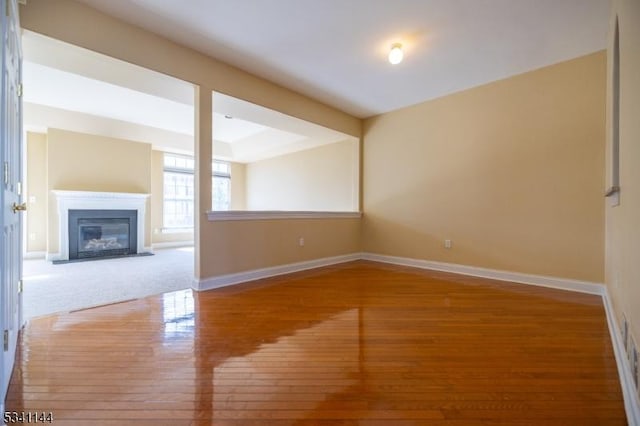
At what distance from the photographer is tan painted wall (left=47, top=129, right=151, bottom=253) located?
5082 millimetres

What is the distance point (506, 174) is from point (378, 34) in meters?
2.34

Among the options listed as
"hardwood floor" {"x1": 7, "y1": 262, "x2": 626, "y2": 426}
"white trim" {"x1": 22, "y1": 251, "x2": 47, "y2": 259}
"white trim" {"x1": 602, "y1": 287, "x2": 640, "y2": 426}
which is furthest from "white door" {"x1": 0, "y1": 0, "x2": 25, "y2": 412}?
"white trim" {"x1": 22, "y1": 251, "x2": 47, "y2": 259}

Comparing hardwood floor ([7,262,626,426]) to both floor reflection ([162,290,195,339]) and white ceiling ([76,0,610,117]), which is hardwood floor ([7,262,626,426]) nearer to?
floor reflection ([162,290,195,339])

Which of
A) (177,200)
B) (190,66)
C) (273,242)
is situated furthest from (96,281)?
(177,200)

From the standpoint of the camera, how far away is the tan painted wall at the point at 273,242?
321 cm

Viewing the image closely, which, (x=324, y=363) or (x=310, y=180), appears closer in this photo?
(x=324, y=363)

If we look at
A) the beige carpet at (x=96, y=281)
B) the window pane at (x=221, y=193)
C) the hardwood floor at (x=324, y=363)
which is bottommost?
the hardwood floor at (x=324, y=363)

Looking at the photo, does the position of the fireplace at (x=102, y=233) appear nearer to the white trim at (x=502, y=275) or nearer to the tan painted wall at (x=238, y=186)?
the tan painted wall at (x=238, y=186)

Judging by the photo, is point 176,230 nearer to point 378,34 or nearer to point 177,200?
point 177,200

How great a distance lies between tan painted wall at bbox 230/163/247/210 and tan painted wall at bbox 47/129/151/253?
224 centimetres

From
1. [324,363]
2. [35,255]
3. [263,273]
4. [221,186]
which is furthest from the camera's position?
[221,186]

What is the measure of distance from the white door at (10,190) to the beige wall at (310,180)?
165 inches

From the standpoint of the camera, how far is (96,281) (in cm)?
347

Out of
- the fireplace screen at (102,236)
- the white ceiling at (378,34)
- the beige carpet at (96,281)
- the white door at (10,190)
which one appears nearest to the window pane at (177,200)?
the fireplace screen at (102,236)
